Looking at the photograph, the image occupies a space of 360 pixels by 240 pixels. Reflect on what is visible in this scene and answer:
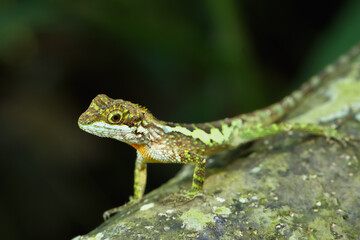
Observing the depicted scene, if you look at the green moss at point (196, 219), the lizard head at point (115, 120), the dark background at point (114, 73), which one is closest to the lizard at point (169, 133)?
the lizard head at point (115, 120)

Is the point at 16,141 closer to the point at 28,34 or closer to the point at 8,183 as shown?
the point at 8,183

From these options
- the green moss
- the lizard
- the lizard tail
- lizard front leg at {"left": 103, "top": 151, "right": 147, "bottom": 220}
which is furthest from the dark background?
the green moss

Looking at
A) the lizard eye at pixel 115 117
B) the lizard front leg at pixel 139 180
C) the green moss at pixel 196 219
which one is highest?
the lizard eye at pixel 115 117

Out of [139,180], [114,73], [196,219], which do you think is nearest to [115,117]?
[139,180]

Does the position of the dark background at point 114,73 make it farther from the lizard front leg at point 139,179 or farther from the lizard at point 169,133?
the lizard front leg at point 139,179

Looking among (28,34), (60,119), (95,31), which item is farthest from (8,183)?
(95,31)

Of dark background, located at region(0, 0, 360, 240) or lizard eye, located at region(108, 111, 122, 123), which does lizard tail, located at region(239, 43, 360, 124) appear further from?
lizard eye, located at region(108, 111, 122, 123)
